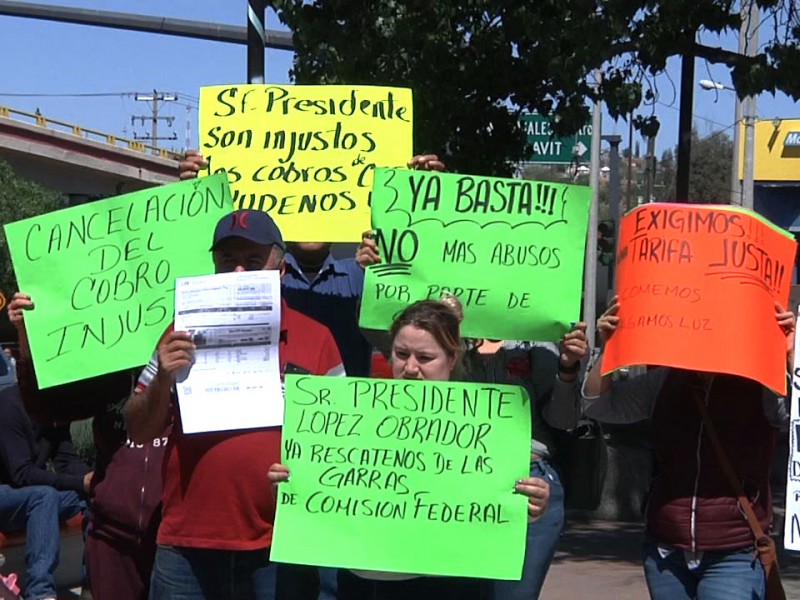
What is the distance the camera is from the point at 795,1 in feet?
31.2

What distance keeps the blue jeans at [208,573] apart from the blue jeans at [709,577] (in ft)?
3.86

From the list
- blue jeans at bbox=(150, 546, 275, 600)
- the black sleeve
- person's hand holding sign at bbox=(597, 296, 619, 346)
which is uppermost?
person's hand holding sign at bbox=(597, 296, 619, 346)

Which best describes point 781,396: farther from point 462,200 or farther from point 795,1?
point 795,1

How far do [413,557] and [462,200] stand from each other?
114 cm

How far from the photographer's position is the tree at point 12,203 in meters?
35.3

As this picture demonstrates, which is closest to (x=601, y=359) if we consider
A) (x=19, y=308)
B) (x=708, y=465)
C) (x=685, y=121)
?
(x=708, y=465)

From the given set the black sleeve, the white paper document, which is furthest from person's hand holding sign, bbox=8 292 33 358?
the black sleeve

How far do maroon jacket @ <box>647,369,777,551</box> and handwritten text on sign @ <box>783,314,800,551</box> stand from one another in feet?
0.21

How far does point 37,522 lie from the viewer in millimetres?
6805

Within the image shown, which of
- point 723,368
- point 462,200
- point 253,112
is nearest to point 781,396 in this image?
point 723,368

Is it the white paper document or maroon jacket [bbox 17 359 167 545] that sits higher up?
the white paper document

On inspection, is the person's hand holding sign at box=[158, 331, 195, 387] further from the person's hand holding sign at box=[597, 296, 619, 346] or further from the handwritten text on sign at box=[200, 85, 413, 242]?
the person's hand holding sign at box=[597, 296, 619, 346]

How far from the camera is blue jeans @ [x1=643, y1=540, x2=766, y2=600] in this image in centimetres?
396

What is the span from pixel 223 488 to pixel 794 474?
1726mm
